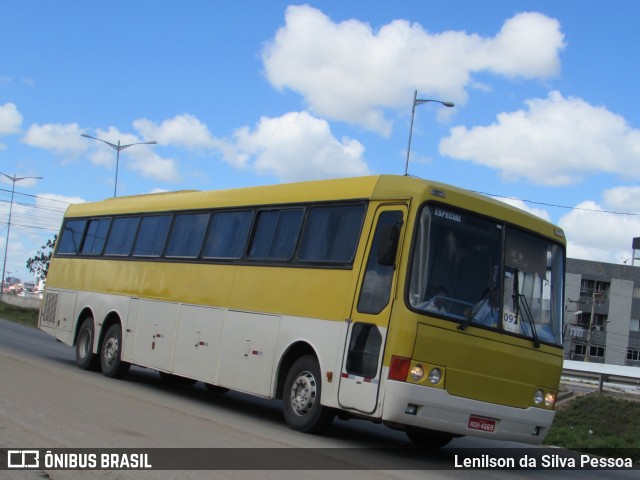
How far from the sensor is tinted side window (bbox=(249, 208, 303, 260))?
42.8 ft

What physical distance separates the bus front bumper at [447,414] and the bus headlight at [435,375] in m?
→ 0.09

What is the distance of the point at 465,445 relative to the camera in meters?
13.7

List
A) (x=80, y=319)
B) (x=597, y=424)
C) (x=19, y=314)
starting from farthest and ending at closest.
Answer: (x=19, y=314), (x=597, y=424), (x=80, y=319)

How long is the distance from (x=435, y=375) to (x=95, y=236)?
12.2 meters

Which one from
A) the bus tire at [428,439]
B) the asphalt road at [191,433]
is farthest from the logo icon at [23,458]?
the bus tire at [428,439]

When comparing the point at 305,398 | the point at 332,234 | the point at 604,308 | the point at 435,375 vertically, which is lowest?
the point at 305,398

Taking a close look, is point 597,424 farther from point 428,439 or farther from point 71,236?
point 71,236

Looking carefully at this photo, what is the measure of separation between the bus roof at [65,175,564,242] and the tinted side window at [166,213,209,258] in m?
0.22

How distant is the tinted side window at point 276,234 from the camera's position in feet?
42.8

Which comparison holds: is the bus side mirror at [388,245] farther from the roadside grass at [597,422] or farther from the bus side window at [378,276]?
the roadside grass at [597,422]

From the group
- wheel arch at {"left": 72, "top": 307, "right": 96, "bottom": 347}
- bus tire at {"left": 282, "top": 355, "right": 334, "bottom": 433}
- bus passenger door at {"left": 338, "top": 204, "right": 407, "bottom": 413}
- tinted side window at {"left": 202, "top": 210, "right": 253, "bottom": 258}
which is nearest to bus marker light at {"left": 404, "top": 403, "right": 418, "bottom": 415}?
bus passenger door at {"left": 338, "top": 204, "right": 407, "bottom": 413}

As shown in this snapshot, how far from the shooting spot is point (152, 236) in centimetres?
1766

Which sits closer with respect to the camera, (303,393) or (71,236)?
(303,393)

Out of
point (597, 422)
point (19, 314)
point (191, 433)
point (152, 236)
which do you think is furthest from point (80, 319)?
point (19, 314)
